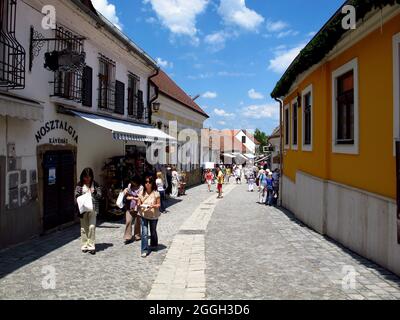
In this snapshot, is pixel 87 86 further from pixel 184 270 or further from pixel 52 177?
pixel 184 270

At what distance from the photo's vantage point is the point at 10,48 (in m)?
8.30

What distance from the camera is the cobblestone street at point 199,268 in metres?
5.59

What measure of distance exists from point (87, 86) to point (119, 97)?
8.49 feet

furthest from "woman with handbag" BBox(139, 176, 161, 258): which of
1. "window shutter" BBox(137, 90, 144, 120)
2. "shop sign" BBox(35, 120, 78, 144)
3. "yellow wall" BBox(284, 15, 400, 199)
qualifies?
"window shutter" BBox(137, 90, 144, 120)

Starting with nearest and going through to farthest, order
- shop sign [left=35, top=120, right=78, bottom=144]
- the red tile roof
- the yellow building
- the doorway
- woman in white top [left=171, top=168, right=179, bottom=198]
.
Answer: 1. the yellow building
2. shop sign [left=35, top=120, right=78, bottom=144]
3. the doorway
4. woman in white top [left=171, top=168, right=179, bottom=198]
5. the red tile roof

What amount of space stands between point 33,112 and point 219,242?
482 cm

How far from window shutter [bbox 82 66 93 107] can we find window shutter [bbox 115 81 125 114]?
2.01m

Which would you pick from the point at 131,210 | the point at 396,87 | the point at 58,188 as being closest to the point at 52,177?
the point at 58,188

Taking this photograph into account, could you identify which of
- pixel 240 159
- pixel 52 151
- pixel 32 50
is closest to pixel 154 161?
pixel 52 151

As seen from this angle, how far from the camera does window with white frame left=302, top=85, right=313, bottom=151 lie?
12.0m

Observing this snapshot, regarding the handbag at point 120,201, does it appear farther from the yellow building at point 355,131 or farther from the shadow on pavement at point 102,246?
the yellow building at point 355,131

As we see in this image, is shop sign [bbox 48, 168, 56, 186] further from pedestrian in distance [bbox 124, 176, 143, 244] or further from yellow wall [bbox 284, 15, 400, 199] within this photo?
yellow wall [bbox 284, 15, 400, 199]

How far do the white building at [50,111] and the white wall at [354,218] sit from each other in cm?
566

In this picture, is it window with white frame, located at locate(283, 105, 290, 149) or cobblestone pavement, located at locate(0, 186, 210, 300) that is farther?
window with white frame, located at locate(283, 105, 290, 149)
